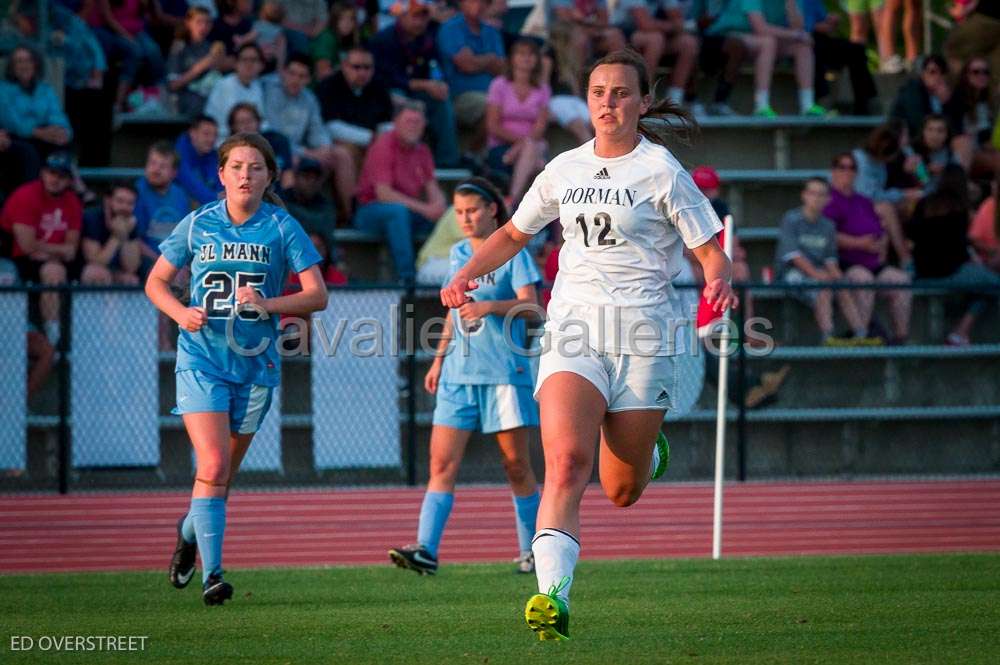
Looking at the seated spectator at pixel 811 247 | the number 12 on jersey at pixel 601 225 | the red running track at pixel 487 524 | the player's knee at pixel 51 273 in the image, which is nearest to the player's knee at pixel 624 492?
the number 12 on jersey at pixel 601 225

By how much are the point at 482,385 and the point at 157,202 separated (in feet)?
20.3

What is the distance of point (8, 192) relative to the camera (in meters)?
13.8

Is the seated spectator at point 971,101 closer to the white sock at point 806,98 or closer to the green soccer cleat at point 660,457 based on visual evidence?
the white sock at point 806,98

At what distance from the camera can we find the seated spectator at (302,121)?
15000mm

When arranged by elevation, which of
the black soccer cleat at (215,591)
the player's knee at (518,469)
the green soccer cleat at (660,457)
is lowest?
the black soccer cleat at (215,591)

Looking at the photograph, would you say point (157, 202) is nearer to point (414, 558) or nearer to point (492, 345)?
point (492, 345)

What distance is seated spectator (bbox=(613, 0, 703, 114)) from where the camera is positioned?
17.1m

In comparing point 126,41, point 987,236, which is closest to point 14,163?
point 126,41

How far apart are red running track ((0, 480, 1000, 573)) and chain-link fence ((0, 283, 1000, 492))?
44 centimetres

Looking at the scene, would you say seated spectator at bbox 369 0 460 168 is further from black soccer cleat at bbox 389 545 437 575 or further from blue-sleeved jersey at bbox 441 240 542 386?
black soccer cleat at bbox 389 545 437 575

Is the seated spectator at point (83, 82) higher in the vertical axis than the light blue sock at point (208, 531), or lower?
higher

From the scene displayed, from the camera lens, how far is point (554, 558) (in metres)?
5.55

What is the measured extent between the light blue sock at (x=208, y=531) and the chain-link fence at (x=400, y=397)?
17.9 ft

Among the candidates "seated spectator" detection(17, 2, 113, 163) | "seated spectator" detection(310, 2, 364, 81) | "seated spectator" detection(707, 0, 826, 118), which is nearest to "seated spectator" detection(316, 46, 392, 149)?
"seated spectator" detection(310, 2, 364, 81)
